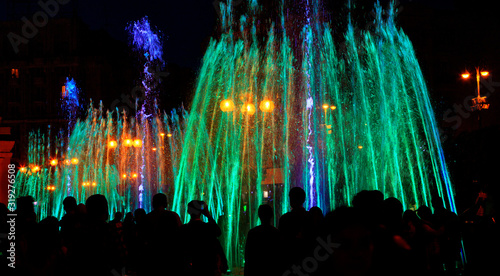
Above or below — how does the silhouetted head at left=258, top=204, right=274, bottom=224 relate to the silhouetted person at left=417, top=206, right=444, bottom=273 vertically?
above

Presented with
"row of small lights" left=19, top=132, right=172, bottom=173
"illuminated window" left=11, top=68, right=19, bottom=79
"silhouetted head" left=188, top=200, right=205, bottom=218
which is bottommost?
"silhouetted head" left=188, top=200, right=205, bottom=218

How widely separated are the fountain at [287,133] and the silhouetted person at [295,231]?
6.17 meters

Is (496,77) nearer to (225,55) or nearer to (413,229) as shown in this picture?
(225,55)

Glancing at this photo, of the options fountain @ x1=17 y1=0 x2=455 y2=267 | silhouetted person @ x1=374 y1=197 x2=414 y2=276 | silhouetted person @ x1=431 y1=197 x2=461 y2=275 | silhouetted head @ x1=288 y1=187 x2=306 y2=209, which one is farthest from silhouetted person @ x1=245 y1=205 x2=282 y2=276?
fountain @ x1=17 y1=0 x2=455 y2=267

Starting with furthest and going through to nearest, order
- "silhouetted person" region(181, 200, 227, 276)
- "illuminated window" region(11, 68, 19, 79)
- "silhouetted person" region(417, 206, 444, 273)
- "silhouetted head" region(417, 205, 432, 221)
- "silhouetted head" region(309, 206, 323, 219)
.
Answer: "illuminated window" region(11, 68, 19, 79) < "silhouetted head" region(417, 205, 432, 221) < "silhouetted person" region(417, 206, 444, 273) < "silhouetted head" region(309, 206, 323, 219) < "silhouetted person" region(181, 200, 227, 276)

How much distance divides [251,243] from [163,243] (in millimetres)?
1104

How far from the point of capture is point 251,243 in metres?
5.31

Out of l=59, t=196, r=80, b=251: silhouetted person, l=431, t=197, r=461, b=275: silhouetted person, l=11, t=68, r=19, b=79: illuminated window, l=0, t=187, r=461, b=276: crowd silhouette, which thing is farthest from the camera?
l=11, t=68, r=19, b=79: illuminated window

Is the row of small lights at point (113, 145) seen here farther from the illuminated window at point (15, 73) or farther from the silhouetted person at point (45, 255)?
the silhouetted person at point (45, 255)

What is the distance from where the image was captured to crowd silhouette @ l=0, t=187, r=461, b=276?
123 inches

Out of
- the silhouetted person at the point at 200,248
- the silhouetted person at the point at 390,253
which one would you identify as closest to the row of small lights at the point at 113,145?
the silhouetted person at the point at 200,248

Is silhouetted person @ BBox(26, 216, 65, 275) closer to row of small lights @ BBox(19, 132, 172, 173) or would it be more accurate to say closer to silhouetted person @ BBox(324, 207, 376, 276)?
silhouetted person @ BBox(324, 207, 376, 276)

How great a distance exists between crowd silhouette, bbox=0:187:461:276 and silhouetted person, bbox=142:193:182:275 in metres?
0.01

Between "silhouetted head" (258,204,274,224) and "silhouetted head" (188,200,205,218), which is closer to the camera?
"silhouetted head" (258,204,274,224)
